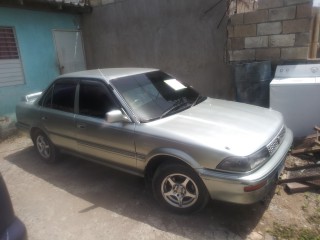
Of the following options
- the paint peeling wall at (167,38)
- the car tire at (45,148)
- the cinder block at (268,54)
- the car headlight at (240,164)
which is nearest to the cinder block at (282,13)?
the cinder block at (268,54)

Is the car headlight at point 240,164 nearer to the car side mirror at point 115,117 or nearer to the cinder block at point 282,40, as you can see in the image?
the car side mirror at point 115,117

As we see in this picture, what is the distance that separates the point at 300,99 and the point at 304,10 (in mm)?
1625

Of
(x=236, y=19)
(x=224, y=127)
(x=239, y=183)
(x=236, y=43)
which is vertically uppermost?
(x=236, y=19)

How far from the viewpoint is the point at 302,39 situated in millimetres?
5211

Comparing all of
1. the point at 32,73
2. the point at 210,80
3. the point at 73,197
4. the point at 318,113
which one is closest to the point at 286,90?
the point at 318,113

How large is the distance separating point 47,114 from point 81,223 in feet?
6.44

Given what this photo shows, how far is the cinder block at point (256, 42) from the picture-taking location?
561cm

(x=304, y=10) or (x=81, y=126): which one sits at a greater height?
(x=304, y=10)

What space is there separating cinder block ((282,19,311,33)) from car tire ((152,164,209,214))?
147 inches

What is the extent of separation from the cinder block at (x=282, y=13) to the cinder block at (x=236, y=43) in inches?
28.0

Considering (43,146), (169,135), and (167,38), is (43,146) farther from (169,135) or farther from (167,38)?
(167,38)

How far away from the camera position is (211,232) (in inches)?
119

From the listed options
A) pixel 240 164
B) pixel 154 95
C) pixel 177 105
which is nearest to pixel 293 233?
pixel 240 164

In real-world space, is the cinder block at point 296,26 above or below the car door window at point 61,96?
above
